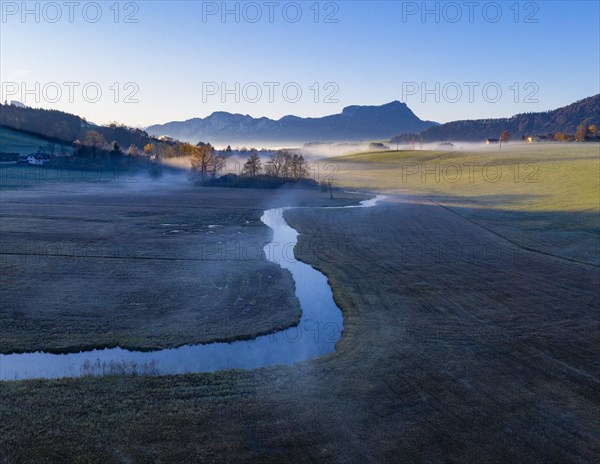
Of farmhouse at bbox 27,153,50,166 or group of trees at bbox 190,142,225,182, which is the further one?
group of trees at bbox 190,142,225,182

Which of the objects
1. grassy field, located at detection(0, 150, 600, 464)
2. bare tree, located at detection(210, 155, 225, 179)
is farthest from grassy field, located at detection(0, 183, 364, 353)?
bare tree, located at detection(210, 155, 225, 179)

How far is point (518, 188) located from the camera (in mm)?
78750

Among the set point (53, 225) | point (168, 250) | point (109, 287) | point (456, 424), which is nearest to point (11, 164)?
point (53, 225)

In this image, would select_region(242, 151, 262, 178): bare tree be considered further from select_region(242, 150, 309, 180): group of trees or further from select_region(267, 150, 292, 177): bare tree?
select_region(267, 150, 292, 177): bare tree

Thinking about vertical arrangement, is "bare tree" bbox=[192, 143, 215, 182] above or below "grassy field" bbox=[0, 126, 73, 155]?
below

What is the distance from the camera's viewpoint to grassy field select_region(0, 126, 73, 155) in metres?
136

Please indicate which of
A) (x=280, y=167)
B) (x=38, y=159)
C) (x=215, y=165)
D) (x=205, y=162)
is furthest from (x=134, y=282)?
(x=38, y=159)

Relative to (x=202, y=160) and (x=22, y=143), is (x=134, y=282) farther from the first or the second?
(x=22, y=143)

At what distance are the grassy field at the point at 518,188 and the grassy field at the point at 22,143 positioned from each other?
81.3 metres

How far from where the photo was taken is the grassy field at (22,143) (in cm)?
13575

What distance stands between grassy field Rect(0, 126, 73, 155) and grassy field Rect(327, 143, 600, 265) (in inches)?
3201

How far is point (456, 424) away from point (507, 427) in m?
1.31

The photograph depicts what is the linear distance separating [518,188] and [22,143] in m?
130

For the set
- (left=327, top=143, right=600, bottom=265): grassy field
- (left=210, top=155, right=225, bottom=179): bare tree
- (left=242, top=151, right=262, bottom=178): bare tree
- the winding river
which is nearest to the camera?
the winding river
